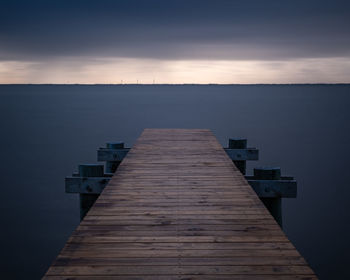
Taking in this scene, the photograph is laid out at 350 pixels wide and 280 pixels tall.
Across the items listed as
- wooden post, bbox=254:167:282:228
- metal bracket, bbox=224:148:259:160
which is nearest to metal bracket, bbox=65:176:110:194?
wooden post, bbox=254:167:282:228

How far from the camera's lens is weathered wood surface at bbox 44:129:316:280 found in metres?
3.17

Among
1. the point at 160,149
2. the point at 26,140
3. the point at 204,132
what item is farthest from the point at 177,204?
the point at 26,140

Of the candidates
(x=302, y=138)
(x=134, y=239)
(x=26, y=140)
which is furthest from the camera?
(x=302, y=138)

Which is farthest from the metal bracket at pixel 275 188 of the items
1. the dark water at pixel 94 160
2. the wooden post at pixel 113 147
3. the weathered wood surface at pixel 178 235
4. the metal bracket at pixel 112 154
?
→ the wooden post at pixel 113 147

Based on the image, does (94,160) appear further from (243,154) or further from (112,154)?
(243,154)

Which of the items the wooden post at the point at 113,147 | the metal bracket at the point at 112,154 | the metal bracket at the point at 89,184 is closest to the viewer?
the metal bracket at the point at 89,184

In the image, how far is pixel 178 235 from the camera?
3.87 meters

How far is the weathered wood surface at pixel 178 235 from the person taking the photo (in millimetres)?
3172

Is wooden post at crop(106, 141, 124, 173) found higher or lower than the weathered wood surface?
higher

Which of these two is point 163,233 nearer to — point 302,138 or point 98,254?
point 98,254

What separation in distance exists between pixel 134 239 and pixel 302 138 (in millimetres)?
27032

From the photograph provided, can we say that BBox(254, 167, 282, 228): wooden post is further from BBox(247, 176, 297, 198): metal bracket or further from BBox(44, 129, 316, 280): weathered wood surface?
BBox(44, 129, 316, 280): weathered wood surface

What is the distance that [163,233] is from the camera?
3.92 metres

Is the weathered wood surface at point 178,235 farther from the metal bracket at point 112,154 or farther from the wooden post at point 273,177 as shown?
the metal bracket at point 112,154
